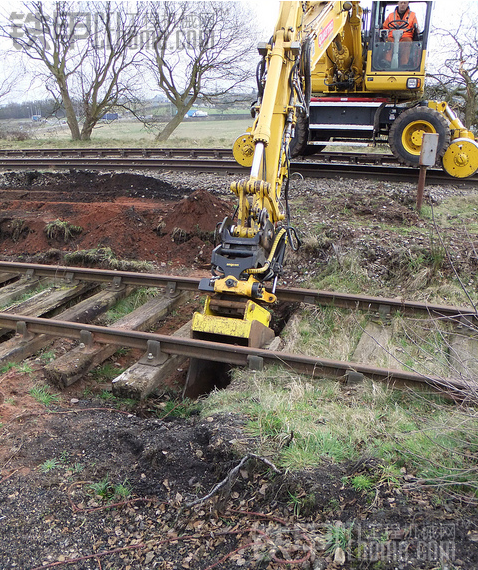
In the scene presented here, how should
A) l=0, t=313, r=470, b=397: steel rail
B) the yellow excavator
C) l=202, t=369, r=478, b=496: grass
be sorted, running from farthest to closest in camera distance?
the yellow excavator, l=0, t=313, r=470, b=397: steel rail, l=202, t=369, r=478, b=496: grass

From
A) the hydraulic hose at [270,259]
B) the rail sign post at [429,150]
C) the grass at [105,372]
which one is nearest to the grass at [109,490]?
the grass at [105,372]

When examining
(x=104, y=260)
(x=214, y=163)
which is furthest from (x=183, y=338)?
(x=214, y=163)

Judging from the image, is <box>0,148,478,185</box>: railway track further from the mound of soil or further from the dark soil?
the dark soil

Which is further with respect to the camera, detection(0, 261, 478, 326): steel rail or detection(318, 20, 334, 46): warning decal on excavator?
detection(318, 20, 334, 46): warning decal on excavator

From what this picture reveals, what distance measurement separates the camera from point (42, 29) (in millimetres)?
26344

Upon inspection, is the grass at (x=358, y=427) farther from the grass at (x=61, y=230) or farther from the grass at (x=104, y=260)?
the grass at (x=61, y=230)

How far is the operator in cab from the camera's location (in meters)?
11.0

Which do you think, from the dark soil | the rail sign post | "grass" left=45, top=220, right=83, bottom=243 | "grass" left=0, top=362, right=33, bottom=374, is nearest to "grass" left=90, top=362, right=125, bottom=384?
the dark soil

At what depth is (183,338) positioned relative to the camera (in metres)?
5.38

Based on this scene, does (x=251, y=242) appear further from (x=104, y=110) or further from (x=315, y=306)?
(x=104, y=110)

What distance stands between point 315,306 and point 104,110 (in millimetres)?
25853

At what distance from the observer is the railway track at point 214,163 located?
11883 millimetres

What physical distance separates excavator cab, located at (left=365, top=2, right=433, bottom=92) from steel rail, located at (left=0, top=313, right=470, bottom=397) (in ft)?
29.4

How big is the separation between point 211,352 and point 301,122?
29.3ft
